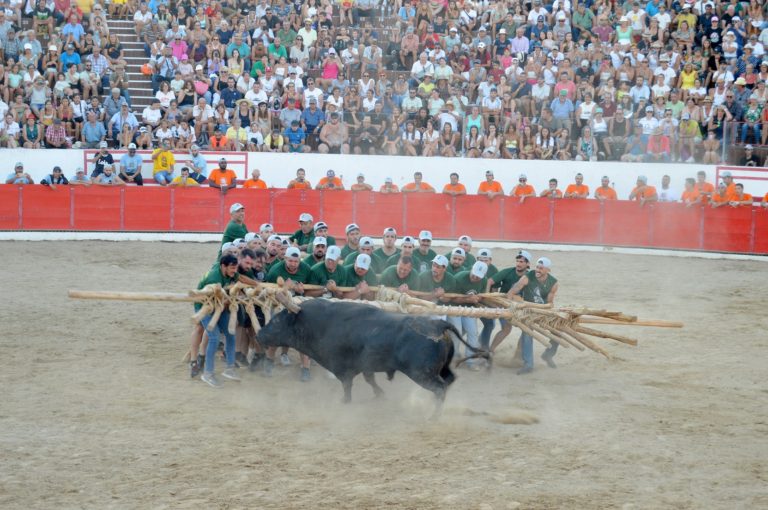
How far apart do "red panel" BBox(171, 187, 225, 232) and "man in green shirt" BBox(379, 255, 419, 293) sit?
39.0 feet

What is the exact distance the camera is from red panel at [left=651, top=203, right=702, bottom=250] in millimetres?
24078

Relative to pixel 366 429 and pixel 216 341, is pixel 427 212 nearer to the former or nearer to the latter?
pixel 216 341

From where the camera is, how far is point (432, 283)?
1344 cm

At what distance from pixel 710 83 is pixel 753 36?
1.92 m

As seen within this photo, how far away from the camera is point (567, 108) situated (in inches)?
1020

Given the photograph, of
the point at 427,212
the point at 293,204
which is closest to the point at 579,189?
the point at 427,212

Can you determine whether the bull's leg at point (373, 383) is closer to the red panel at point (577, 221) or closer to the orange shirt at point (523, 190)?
the red panel at point (577, 221)

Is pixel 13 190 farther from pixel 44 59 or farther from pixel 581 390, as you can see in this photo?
pixel 581 390

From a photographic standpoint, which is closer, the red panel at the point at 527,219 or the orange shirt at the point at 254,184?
the red panel at the point at 527,219

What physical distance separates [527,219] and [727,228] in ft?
14.3

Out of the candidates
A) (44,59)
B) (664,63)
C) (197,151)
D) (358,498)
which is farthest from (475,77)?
(358,498)

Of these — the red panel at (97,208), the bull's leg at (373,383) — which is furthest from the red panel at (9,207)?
the bull's leg at (373,383)

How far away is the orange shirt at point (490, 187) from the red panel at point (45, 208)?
929 cm

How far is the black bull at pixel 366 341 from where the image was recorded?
1090 centimetres
